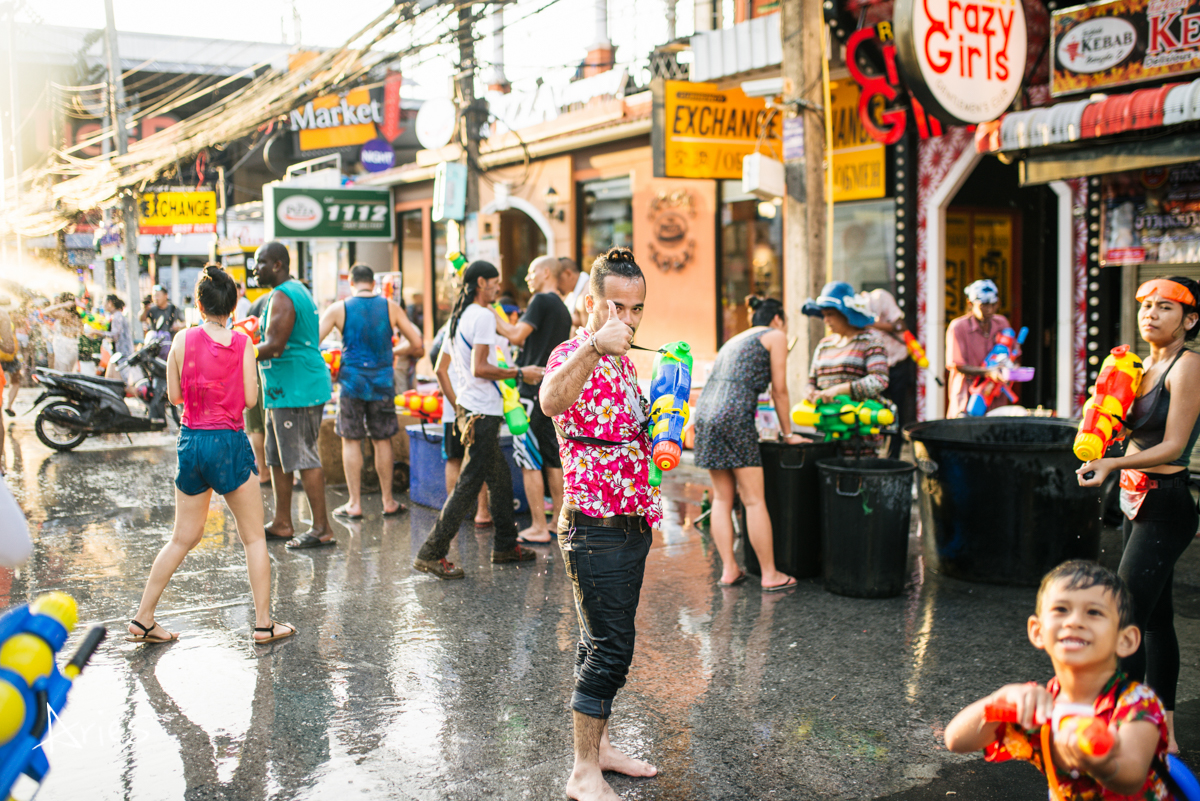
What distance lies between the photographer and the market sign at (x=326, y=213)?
1706 cm

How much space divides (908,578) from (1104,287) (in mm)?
4310

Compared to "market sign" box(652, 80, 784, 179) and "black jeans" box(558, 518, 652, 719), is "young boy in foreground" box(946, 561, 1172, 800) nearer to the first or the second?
"black jeans" box(558, 518, 652, 719)

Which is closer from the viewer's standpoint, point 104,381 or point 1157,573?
point 1157,573

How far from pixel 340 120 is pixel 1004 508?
1986 cm

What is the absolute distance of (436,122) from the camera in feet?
56.7

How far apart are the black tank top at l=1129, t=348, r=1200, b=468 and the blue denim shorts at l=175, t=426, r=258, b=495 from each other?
12.6ft

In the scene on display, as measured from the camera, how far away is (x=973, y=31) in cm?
755

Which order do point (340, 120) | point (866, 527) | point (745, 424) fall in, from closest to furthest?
1. point (866, 527)
2. point (745, 424)
3. point (340, 120)

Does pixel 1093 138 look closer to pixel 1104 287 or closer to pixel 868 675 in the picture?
pixel 1104 287

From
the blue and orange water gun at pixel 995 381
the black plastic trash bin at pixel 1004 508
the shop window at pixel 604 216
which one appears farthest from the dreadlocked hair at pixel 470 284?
the shop window at pixel 604 216

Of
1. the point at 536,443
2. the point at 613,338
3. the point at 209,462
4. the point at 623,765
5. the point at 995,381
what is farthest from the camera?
the point at 995,381

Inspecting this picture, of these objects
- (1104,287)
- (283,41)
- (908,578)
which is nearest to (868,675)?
(908,578)

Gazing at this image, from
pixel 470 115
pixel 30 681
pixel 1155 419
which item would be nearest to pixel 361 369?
pixel 1155 419

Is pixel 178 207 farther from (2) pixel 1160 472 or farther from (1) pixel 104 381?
(2) pixel 1160 472
